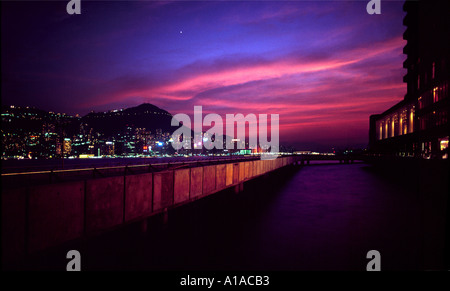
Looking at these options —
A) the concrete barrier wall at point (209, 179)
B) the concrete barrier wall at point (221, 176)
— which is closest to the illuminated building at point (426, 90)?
the concrete barrier wall at point (221, 176)

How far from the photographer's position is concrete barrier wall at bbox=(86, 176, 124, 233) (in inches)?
474

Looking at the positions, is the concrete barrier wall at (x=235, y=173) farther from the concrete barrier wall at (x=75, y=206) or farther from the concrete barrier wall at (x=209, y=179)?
the concrete barrier wall at (x=75, y=206)

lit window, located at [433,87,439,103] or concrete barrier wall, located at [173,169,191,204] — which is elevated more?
lit window, located at [433,87,439,103]

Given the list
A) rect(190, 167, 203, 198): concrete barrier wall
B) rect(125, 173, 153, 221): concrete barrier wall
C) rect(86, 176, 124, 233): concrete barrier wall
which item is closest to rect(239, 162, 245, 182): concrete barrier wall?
rect(190, 167, 203, 198): concrete barrier wall

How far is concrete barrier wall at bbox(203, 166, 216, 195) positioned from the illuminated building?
1019 inches

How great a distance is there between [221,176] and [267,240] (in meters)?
9.64

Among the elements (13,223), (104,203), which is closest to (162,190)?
(104,203)

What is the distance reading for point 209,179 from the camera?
26.8 metres

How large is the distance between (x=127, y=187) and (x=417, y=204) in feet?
112

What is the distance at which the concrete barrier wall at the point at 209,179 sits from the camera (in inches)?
1013

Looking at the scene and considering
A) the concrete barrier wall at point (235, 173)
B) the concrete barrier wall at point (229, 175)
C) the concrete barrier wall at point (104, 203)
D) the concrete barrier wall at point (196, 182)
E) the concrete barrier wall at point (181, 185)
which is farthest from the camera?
the concrete barrier wall at point (235, 173)

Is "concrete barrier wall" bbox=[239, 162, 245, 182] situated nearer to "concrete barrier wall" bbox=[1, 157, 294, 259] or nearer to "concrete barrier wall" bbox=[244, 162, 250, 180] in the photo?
"concrete barrier wall" bbox=[244, 162, 250, 180]

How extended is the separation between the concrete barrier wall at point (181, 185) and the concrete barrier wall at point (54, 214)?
8.74 meters
